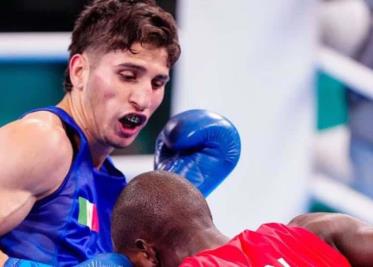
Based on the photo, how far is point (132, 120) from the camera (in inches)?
82.4

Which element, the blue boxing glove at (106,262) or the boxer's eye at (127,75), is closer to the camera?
the blue boxing glove at (106,262)

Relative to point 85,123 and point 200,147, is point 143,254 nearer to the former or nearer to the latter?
point 85,123

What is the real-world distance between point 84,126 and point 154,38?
249mm

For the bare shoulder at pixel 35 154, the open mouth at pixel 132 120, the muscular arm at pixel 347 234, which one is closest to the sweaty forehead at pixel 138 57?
the open mouth at pixel 132 120

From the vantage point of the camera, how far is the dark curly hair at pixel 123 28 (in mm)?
2084

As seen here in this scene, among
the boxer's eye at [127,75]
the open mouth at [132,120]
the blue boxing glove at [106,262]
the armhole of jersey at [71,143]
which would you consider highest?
the boxer's eye at [127,75]

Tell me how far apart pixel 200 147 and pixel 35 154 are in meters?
0.59

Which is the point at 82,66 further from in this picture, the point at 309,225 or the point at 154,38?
the point at 309,225

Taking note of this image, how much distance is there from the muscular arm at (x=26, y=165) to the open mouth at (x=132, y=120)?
0.20 metres

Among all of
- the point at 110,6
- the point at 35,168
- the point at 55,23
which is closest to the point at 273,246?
the point at 35,168

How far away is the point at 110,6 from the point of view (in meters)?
2.16

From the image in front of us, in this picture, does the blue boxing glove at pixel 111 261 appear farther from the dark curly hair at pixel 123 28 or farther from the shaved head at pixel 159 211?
the dark curly hair at pixel 123 28

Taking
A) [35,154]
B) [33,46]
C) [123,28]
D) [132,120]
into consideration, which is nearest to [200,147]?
[132,120]

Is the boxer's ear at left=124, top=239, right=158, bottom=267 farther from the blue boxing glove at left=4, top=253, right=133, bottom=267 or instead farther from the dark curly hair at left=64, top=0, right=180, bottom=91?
the dark curly hair at left=64, top=0, right=180, bottom=91
